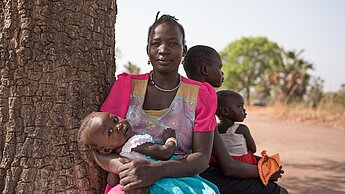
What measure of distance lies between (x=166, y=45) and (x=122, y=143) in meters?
0.62

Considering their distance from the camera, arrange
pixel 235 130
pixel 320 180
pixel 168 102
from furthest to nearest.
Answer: pixel 320 180 < pixel 235 130 < pixel 168 102

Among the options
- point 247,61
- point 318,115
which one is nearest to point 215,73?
point 318,115

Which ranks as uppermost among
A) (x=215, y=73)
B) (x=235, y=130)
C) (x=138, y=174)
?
(x=215, y=73)

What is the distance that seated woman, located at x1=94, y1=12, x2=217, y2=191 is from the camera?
2336 millimetres

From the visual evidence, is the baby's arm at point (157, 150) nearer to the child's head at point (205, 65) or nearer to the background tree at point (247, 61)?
the child's head at point (205, 65)

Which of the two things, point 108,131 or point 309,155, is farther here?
point 309,155

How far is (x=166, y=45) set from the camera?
7.80ft

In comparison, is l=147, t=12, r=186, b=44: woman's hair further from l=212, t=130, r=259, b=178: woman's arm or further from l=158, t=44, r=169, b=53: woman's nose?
l=212, t=130, r=259, b=178: woman's arm

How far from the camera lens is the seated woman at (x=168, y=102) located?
7.66 ft

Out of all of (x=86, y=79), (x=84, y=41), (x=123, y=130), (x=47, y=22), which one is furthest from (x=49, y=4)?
(x=123, y=130)

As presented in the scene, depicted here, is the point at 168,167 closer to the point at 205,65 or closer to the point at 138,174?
the point at 138,174

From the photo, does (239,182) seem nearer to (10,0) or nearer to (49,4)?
(49,4)

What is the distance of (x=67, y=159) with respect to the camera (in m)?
2.41

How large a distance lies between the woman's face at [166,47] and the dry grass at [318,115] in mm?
12083
